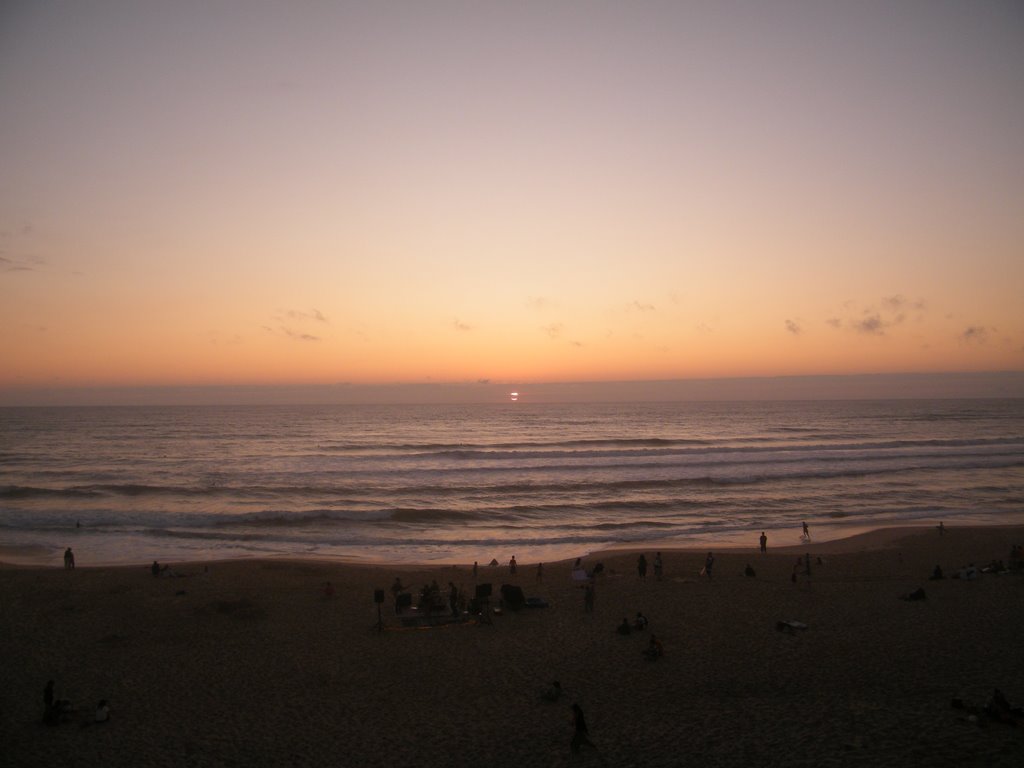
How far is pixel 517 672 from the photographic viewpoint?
45.4 feet

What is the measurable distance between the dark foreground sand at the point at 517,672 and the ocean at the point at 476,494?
6724 mm

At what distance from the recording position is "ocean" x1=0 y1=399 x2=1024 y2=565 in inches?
1120

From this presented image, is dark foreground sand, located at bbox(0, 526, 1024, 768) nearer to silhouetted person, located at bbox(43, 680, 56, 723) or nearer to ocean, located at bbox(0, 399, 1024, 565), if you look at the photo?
silhouetted person, located at bbox(43, 680, 56, 723)

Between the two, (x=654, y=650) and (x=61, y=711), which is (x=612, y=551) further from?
(x=61, y=711)

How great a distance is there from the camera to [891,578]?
20812 mm

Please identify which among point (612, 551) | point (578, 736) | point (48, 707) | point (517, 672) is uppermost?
point (578, 736)

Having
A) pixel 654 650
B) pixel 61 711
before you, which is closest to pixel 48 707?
pixel 61 711

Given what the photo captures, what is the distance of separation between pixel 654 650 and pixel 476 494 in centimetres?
2631

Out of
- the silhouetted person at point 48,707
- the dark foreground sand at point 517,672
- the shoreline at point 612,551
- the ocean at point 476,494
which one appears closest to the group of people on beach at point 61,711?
the silhouetted person at point 48,707

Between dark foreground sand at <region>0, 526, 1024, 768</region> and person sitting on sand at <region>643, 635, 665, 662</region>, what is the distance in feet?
0.53

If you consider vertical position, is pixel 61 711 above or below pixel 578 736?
below

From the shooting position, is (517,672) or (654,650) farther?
(654,650)

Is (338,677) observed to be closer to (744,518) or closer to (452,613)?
(452,613)

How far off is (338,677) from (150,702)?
3.66 meters
